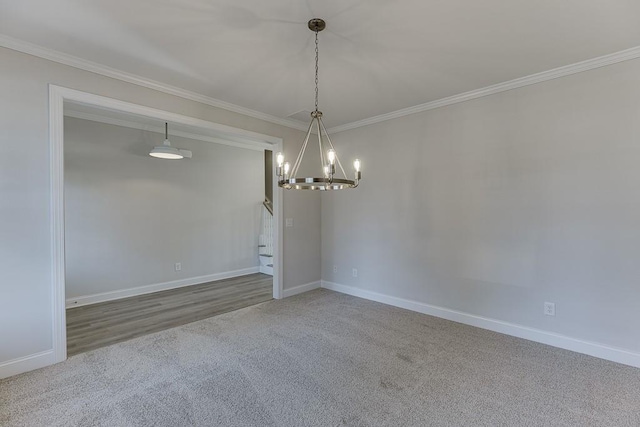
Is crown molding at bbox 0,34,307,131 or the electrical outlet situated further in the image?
the electrical outlet

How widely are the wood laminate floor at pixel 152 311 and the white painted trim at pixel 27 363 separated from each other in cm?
22

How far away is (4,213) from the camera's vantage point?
95.3 inches

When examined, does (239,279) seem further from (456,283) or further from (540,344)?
(540,344)

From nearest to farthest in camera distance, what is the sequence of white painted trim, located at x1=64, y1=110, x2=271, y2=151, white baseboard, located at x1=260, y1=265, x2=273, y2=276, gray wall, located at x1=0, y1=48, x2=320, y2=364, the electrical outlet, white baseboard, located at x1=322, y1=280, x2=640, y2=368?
gray wall, located at x1=0, y1=48, x2=320, y2=364
white baseboard, located at x1=322, y1=280, x2=640, y2=368
the electrical outlet
white painted trim, located at x1=64, y1=110, x2=271, y2=151
white baseboard, located at x1=260, y1=265, x2=273, y2=276

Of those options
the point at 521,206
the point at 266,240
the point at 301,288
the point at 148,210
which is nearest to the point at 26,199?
the point at 148,210

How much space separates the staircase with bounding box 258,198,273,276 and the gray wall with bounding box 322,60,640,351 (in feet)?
8.38

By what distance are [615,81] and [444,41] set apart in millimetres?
1641

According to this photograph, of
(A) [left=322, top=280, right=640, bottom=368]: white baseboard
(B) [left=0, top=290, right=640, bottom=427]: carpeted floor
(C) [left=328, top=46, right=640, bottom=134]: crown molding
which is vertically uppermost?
Answer: (C) [left=328, top=46, right=640, bottom=134]: crown molding

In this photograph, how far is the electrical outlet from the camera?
294 cm

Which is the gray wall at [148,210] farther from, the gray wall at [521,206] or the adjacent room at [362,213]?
the gray wall at [521,206]

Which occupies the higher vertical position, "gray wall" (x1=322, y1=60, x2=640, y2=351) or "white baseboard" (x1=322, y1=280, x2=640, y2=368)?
"gray wall" (x1=322, y1=60, x2=640, y2=351)

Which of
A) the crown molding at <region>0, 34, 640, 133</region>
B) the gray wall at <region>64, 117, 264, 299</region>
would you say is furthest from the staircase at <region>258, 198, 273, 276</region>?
the crown molding at <region>0, 34, 640, 133</region>

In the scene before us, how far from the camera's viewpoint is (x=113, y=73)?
9.52 feet

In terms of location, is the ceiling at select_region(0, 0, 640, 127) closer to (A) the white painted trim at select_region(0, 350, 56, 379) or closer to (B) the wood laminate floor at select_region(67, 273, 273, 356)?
(A) the white painted trim at select_region(0, 350, 56, 379)
